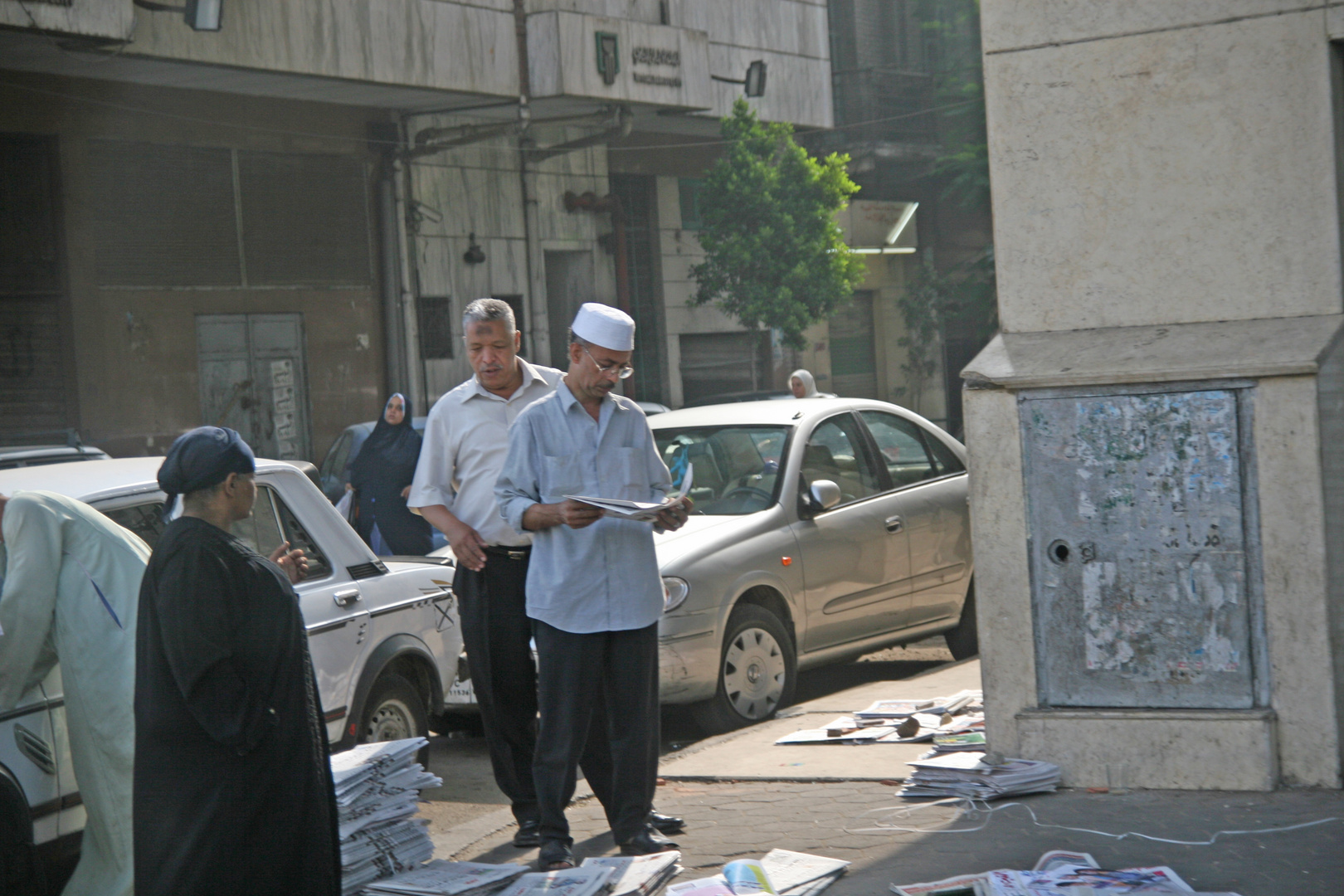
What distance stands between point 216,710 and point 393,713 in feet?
10.2

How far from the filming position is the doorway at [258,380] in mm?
19422

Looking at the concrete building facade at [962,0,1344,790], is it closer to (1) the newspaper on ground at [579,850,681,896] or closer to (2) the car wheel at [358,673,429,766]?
(1) the newspaper on ground at [579,850,681,896]

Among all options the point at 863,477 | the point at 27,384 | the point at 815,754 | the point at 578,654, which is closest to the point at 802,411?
the point at 863,477

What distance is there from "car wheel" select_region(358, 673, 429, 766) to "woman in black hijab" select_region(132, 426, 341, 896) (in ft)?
8.44

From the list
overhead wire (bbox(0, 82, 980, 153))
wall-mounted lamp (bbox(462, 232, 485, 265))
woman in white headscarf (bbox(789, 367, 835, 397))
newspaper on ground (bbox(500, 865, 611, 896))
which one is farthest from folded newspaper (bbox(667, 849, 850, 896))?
wall-mounted lamp (bbox(462, 232, 485, 265))

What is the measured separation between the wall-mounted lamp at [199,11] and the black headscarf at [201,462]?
14.0 metres


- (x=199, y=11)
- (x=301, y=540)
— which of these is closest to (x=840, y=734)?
(x=301, y=540)

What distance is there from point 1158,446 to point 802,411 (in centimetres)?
336

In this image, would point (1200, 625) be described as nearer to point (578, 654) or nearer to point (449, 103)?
point (578, 654)

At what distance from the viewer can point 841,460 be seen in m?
8.73

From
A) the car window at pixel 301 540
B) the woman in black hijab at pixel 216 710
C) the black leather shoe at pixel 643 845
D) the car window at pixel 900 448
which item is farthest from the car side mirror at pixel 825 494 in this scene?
the woman in black hijab at pixel 216 710

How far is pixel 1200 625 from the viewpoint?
5492 mm

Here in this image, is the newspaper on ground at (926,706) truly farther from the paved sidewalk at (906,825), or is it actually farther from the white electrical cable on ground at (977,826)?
the white electrical cable on ground at (977,826)

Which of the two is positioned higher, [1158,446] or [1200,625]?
[1158,446]
